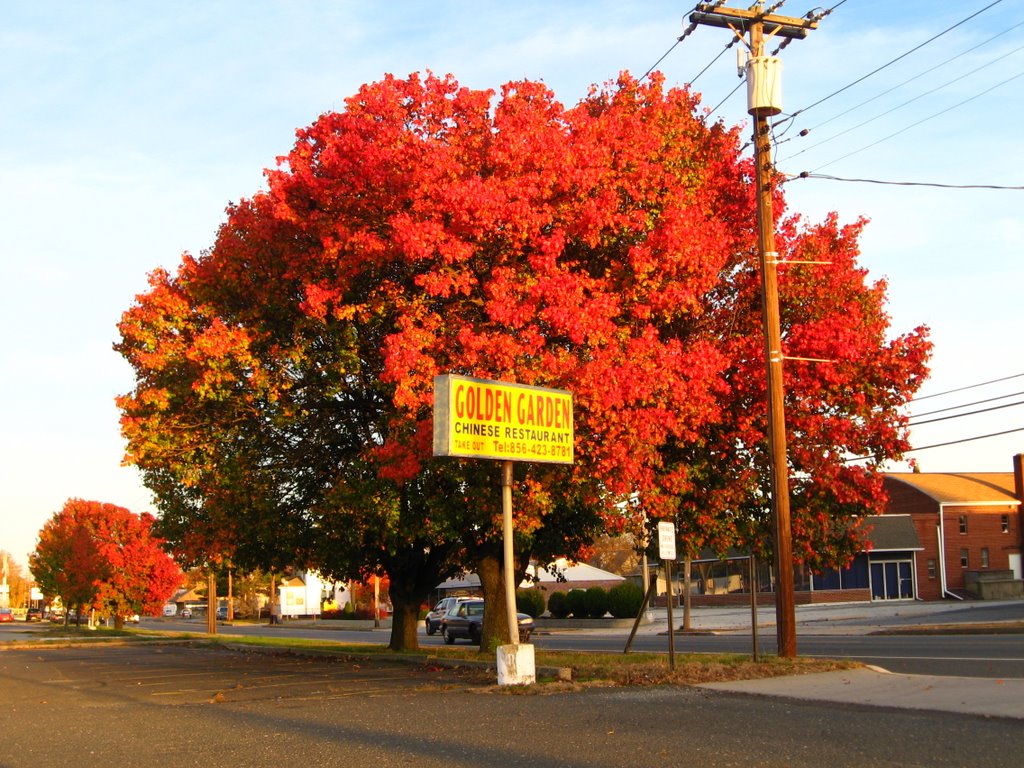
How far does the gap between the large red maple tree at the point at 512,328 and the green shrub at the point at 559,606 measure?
3281 centimetres

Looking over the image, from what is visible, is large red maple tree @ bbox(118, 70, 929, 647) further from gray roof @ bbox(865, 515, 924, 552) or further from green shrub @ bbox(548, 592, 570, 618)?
gray roof @ bbox(865, 515, 924, 552)

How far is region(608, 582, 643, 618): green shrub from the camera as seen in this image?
5138 cm

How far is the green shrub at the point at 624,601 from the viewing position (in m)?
51.4

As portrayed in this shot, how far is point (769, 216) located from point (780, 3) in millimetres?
3828

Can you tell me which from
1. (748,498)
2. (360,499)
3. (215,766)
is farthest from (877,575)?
(215,766)

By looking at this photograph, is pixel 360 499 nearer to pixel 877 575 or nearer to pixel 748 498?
pixel 748 498

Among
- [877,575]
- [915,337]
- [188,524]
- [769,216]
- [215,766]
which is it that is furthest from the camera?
[877,575]

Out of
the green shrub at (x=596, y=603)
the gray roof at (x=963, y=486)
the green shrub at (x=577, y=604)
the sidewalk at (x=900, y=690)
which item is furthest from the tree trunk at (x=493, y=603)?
the gray roof at (x=963, y=486)

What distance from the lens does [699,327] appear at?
70.2 ft

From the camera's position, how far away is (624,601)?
51.5 meters

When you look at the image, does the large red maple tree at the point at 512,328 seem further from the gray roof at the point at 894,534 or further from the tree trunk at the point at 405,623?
the gray roof at the point at 894,534

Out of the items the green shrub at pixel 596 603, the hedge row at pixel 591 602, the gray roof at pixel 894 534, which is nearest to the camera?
the hedge row at pixel 591 602

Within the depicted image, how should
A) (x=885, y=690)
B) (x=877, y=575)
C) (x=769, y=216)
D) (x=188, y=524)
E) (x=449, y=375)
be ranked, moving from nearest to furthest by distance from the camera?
(x=885, y=690), (x=449, y=375), (x=769, y=216), (x=188, y=524), (x=877, y=575)

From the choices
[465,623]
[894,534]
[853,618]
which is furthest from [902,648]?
[894,534]
